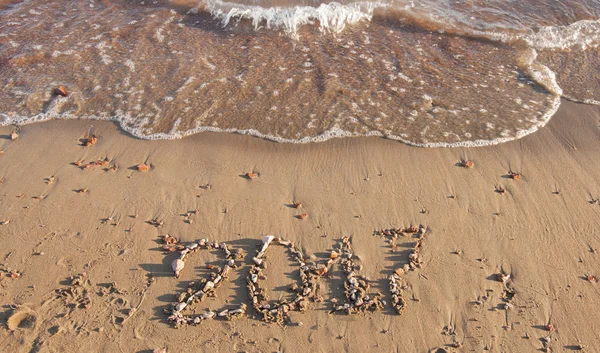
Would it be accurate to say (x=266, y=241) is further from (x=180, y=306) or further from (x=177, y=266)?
(x=180, y=306)

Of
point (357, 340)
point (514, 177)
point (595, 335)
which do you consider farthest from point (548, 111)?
point (357, 340)

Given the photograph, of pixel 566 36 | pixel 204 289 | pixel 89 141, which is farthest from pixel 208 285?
pixel 566 36

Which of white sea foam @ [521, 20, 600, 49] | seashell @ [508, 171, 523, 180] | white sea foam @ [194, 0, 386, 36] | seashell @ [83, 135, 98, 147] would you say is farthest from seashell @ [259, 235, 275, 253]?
white sea foam @ [521, 20, 600, 49]

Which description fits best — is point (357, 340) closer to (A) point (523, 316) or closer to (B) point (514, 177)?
(A) point (523, 316)

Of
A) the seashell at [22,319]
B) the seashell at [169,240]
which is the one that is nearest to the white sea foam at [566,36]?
the seashell at [169,240]

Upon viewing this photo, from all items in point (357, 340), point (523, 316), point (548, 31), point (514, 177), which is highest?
point (548, 31)

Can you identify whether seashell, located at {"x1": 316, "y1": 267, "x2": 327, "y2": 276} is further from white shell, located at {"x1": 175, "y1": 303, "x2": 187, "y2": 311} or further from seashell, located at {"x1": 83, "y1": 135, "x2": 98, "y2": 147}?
seashell, located at {"x1": 83, "y1": 135, "x2": 98, "y2": 147}
